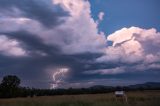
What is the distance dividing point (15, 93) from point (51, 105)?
6762cm

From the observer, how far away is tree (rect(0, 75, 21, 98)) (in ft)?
331

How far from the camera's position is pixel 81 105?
34125 millimetres

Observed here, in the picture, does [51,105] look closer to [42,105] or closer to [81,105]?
[42,105]

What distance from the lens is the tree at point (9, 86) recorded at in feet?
331

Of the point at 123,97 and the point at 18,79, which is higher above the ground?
the point at 18,79

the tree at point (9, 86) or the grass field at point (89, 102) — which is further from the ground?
the tree at point (9, 86)

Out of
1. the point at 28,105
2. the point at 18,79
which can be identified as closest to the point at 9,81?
the point at 18,79

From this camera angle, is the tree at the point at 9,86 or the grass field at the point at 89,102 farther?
the tree at the point at 9,86

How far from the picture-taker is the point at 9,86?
104750 mm

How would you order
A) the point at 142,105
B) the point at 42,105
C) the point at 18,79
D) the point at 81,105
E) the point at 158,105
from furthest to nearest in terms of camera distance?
the point at 18,79, the point at 42,105, the point at 81,105, the point at 142,105, the point at 158,105

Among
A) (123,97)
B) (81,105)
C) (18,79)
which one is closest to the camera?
(81,105)

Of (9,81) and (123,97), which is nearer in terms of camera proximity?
(123,97)

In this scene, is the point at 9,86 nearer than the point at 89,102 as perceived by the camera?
No

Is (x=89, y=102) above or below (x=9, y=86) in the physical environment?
below
